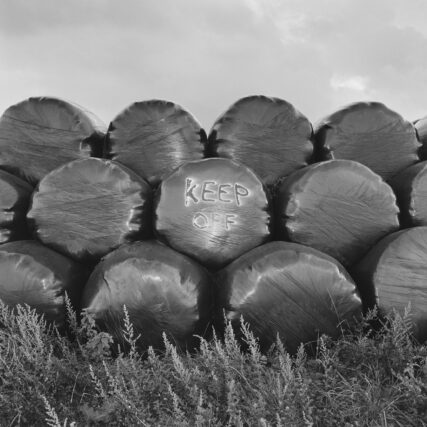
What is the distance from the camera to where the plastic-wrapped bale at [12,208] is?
3443mm

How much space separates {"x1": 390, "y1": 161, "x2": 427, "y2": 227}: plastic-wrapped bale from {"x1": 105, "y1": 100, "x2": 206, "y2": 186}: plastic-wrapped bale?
1.42m

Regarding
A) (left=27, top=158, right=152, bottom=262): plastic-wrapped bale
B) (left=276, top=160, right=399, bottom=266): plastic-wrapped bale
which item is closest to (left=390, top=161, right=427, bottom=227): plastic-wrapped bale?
(left=276, top=160, right=399, bottom=266): plastic-wrapped bale

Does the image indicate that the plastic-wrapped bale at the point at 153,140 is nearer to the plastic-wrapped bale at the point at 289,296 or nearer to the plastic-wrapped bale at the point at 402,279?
the plastic-wrapped bale at the point at 289,296

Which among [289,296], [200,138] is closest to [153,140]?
[200,138]

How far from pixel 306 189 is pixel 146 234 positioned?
1.04 meters

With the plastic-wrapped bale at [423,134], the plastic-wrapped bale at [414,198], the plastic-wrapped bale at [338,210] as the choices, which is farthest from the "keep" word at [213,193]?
the plastic-wrapped bale at [423,134]

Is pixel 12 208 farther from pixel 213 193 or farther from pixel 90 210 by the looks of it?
pixel 213 193

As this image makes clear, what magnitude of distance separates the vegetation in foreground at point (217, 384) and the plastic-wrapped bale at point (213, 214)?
0.57m

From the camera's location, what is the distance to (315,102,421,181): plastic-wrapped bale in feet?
12.3

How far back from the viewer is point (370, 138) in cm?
376

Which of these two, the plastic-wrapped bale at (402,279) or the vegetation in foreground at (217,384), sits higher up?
the plastic-wrapped bale at (402,279)

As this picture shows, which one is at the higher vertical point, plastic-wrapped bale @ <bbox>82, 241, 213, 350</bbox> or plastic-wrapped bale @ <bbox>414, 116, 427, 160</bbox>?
plastic-wrapped bale @ <bbox>414, 116, 427, 160</bbox>

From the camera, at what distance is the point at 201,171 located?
3.23m

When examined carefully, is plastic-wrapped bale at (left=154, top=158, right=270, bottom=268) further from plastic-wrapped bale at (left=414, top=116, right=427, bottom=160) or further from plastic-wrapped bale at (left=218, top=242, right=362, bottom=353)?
plastic-wrapped bale at (left=414, top=116, right=427, bottom=160)
